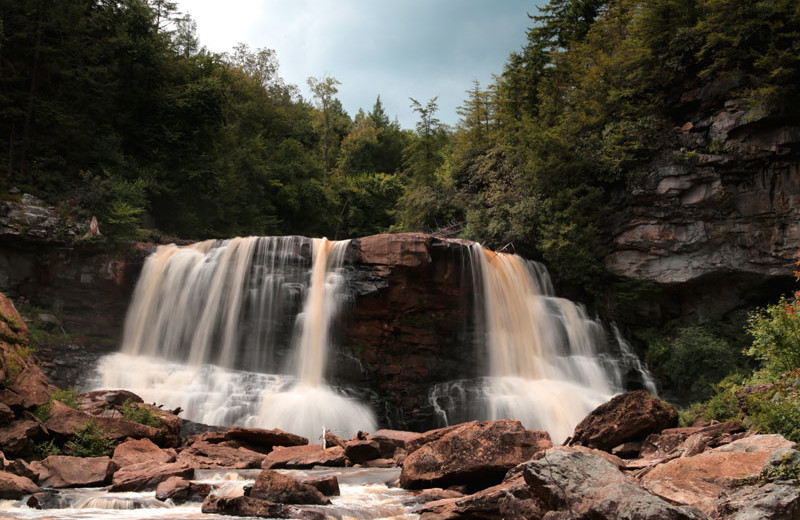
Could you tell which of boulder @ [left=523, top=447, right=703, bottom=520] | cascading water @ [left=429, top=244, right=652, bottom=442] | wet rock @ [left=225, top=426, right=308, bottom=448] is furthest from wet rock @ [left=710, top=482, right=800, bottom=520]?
cascading water @ [left=429, top=244, right=652, bottom=442]

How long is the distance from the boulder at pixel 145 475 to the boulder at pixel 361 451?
3.60 m

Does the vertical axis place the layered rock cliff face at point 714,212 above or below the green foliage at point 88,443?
above

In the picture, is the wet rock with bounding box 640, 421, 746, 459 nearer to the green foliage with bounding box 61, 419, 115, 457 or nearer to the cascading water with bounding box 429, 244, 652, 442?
the cascading water with bounding box 429, 244, 652, 442

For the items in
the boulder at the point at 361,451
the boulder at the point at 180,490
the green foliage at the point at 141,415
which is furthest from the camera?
the green foliage at the point at 141,415

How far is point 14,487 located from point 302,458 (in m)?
4.91

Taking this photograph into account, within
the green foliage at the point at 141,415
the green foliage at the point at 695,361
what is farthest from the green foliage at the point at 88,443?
the green foliage at the point at 695,361

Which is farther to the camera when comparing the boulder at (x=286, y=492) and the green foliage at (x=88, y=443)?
the green foliage at (x=88, y=443)

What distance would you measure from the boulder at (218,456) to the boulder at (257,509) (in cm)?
367

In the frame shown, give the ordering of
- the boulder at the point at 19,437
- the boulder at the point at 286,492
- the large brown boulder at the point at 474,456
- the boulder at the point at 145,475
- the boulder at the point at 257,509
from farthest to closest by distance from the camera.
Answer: the boulder at the point at 19,437
the boulder at the point at 145,475
the large brown boulder at the point at 474,456
the boulder at the point at 286,492
the boulder at the point at 257,509

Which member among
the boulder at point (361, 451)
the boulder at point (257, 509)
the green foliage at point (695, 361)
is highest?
the green foliage at point (695, 361)

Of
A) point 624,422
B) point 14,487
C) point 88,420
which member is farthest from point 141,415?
point 624,422

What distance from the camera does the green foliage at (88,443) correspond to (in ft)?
32.3

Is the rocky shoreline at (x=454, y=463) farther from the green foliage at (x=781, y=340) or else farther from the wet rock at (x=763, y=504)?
the green foliage at (x=781, y=340)

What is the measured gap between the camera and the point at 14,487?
7.32m
